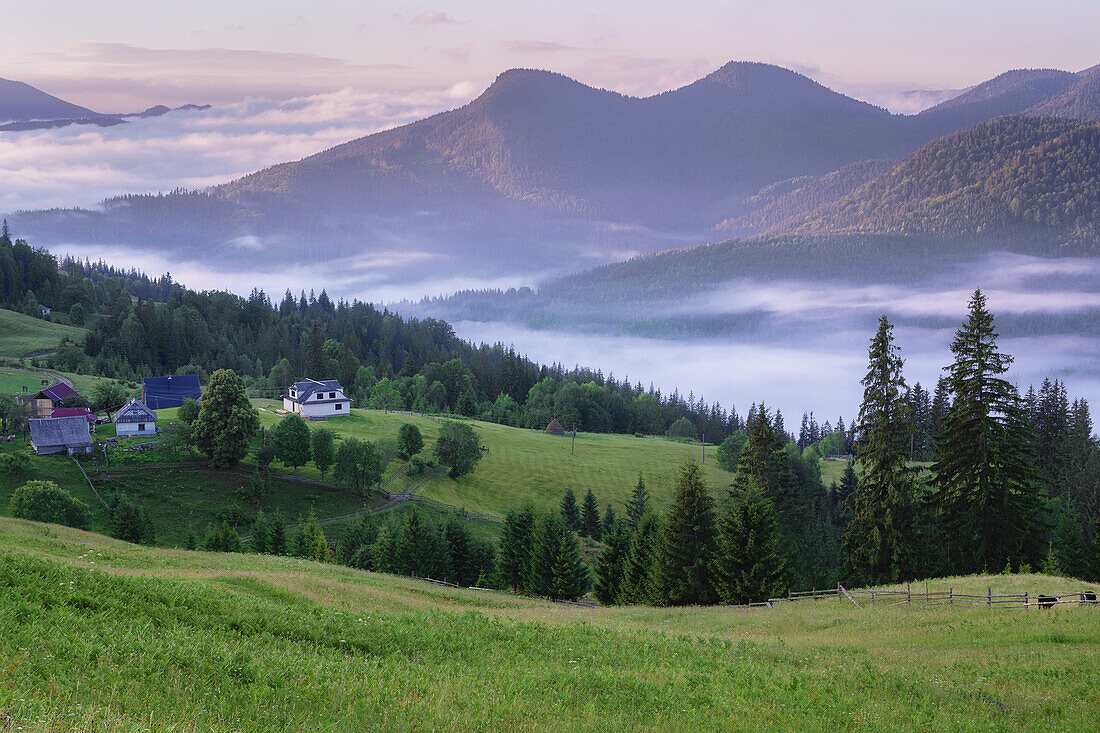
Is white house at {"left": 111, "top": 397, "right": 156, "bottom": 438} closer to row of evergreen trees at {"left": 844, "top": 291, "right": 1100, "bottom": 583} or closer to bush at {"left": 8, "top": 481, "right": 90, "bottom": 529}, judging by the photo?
bush at {"left": 8, "top": 481, "right": 90, "bottom": 529}

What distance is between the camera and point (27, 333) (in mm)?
172750

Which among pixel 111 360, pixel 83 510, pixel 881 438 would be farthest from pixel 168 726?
pixel 111 360

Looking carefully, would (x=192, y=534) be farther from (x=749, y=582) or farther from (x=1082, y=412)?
(x=1082, y=412)

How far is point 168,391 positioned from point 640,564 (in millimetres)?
94509

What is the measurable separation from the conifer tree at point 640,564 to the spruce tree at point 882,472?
13.7 meters

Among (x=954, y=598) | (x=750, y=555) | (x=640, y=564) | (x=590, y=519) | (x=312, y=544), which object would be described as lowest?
(x=590, y=519)

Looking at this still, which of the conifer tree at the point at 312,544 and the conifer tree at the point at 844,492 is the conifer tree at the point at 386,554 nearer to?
the conifer tree at the point at 312,544

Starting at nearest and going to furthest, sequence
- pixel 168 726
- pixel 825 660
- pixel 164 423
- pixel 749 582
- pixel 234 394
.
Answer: pixel 168 726
pixel 825 660
pixel 749 582
pixel 234 394
pixel 164 423

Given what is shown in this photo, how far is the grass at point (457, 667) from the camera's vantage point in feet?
39.7

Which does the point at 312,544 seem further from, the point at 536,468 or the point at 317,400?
the point at 317,400

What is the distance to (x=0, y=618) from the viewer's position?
13797mm

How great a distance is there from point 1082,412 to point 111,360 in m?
184

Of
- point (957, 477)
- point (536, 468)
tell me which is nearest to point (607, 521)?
point (536, 468)

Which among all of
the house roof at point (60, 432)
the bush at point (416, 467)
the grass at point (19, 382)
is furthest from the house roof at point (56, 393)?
the bush at point (416, 467)
